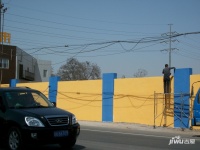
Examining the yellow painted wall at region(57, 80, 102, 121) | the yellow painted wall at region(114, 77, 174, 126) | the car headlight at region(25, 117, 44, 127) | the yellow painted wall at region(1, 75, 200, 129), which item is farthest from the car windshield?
the yellow painted wall at region(57, 80, 102, 121)

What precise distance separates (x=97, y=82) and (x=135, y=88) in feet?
11.8

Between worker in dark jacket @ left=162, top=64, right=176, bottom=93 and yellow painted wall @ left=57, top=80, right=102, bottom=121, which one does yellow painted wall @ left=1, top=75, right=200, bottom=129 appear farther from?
worker in dark jacket @ left=162, top=64, right=176, bottom=93

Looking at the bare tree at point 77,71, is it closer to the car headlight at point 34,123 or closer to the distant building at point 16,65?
the distant building at point 16,65

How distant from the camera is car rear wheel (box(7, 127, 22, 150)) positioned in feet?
29.3

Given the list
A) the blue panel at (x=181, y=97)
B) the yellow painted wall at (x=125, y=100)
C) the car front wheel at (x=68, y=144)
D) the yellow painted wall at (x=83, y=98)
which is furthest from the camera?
the yellow painted wall at (x=83, y=98)

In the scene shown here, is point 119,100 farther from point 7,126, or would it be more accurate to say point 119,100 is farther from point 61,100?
point 7,126

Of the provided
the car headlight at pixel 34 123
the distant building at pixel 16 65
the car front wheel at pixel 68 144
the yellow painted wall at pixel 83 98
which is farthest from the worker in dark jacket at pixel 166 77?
the distant building at pixel 16 65

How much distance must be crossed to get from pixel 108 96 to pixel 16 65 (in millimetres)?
32881

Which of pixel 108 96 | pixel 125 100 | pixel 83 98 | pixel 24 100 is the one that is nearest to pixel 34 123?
pixel 24 100

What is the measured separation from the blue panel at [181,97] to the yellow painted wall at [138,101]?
60 cm

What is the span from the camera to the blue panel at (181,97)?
19500 millimetres

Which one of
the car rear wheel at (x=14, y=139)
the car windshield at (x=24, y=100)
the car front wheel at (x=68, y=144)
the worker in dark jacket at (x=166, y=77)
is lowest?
→ the car front wheel at (x=68, y=144)

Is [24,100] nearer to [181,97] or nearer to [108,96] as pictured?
[181,97]

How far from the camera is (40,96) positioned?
1063 centimetres
